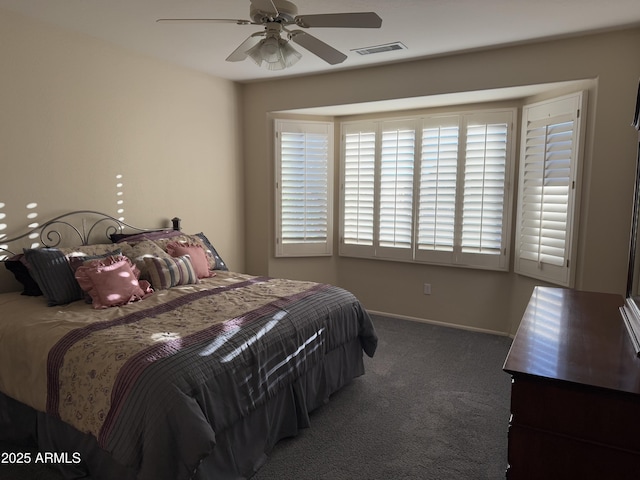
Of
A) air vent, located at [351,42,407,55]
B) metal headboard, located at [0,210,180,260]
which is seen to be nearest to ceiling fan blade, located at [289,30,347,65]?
air vent, located at [351,42,407,55]

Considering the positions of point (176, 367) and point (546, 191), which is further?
point (546, 191)

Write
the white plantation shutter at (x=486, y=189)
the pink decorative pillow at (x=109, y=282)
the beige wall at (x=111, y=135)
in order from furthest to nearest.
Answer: the white plantation shutter at (x=486, y=189)
the beige wall at (x=111, y=135)
the pink decorative pillow at (x=109, y=282)

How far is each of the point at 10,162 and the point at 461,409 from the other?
3.59m

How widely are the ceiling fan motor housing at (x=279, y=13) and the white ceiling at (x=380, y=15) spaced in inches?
23.4

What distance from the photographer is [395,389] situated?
3.22m

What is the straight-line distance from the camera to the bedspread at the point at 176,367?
5.91 ft

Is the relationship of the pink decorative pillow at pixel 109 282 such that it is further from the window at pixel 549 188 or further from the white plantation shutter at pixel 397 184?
the window at pixel 549 188

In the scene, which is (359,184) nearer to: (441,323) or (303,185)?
(303,185)

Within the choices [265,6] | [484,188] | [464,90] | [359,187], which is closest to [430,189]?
[484,188]

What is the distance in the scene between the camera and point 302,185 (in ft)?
16.5

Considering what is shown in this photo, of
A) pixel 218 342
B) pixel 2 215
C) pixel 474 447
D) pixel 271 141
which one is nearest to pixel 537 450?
pixel 474 447

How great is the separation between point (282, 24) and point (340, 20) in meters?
0.33

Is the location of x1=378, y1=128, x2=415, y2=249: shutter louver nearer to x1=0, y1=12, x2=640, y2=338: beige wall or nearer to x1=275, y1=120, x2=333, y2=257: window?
x1=0, y1=12, x2=640, y2=338: beige wall

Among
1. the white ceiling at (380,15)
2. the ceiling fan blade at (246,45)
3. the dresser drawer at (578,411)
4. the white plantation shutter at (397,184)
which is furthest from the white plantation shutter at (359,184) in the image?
the dresser drawer at (578,411)
